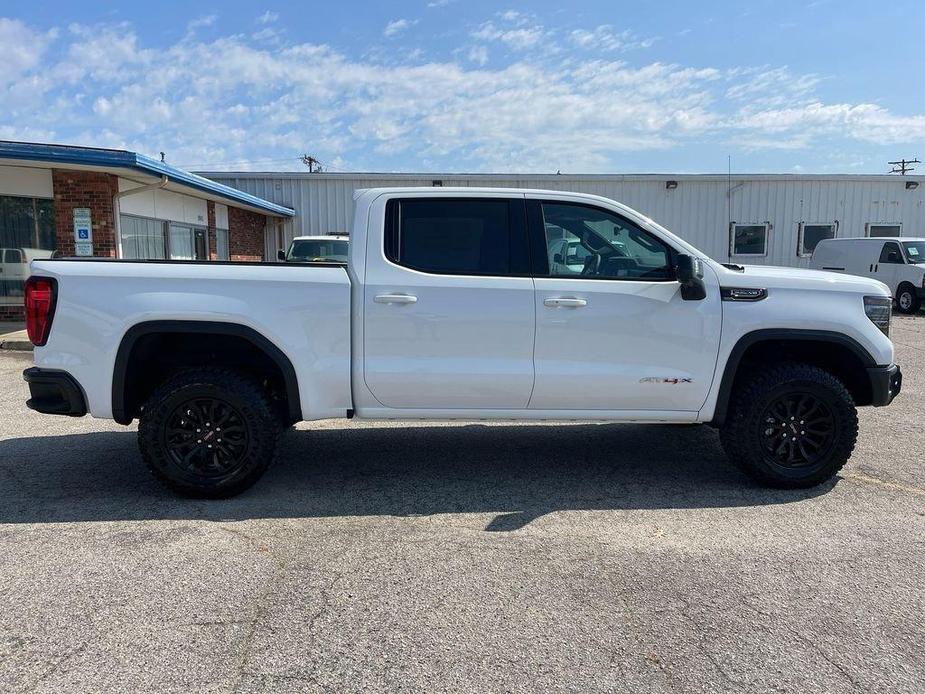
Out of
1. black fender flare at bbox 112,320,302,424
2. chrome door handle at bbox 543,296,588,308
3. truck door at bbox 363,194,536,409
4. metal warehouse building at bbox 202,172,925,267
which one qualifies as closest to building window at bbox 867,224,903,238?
metal warehouse building at bbox 202,172,925,267

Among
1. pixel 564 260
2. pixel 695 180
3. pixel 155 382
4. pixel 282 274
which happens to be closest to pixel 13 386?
pixel 155 382

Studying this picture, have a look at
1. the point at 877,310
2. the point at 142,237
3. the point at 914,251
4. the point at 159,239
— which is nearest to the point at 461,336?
the point at 877,310

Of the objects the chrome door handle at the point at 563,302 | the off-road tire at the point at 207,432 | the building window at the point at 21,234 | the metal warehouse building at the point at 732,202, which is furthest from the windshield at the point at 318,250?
the chrome door handle at the point at 563,302

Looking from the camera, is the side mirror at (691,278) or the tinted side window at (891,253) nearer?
the side mirror at (691,278)

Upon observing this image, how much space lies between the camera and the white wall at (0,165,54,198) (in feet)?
41.0

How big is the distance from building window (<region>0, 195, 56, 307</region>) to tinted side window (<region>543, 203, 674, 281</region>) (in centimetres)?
1196

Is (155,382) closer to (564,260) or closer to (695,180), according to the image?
(564,260)

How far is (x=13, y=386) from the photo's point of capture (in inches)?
313

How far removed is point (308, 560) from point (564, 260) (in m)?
2.39

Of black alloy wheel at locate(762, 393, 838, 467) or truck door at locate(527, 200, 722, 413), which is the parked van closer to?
truck door at locate(527, 200, 722, 413)

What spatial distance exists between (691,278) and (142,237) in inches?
507

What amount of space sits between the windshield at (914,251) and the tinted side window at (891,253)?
182 mm

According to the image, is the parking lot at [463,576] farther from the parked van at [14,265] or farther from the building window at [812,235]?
the building window at [812,235]

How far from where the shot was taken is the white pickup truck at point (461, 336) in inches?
161
